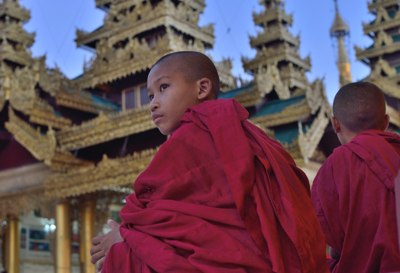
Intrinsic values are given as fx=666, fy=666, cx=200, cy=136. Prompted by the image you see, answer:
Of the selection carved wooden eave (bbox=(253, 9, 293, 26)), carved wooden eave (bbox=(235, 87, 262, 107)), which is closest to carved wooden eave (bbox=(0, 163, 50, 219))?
carved wooden eave (bbox=(235, 87, 262, 107))

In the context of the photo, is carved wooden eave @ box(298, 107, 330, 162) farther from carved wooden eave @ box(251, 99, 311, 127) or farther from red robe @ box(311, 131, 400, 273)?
red robe @ box(311, 131, 400, 273)

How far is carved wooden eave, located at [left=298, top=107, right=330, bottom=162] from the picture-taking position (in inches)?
406

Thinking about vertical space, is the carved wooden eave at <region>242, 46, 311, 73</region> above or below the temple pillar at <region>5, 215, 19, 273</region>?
above

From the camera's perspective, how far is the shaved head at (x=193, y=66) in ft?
7.06

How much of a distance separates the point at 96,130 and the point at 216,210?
9.73 metres

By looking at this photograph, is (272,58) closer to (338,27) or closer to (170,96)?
(170,96)

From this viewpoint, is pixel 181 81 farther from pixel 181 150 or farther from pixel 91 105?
pixel 91 105

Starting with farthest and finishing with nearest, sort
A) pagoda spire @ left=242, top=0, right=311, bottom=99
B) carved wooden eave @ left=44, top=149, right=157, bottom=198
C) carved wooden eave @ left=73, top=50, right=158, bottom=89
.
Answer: pagoda spire @ left=242, top=0, right=311, bottom=99, carved wooden eave @ left=73, top=50, right=158, bottom=89, carved wooden eave @ left=44, top=149, right=157, bottom=198

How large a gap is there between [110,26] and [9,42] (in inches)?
147

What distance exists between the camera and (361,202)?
2611 millimetres

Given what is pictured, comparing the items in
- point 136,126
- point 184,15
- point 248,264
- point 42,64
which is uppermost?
point 184,15

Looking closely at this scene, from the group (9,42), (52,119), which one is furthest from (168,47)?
(9,42)

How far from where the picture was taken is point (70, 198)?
11602 millimetres

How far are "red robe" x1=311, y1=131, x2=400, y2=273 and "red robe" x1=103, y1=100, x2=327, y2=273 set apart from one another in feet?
2.26
